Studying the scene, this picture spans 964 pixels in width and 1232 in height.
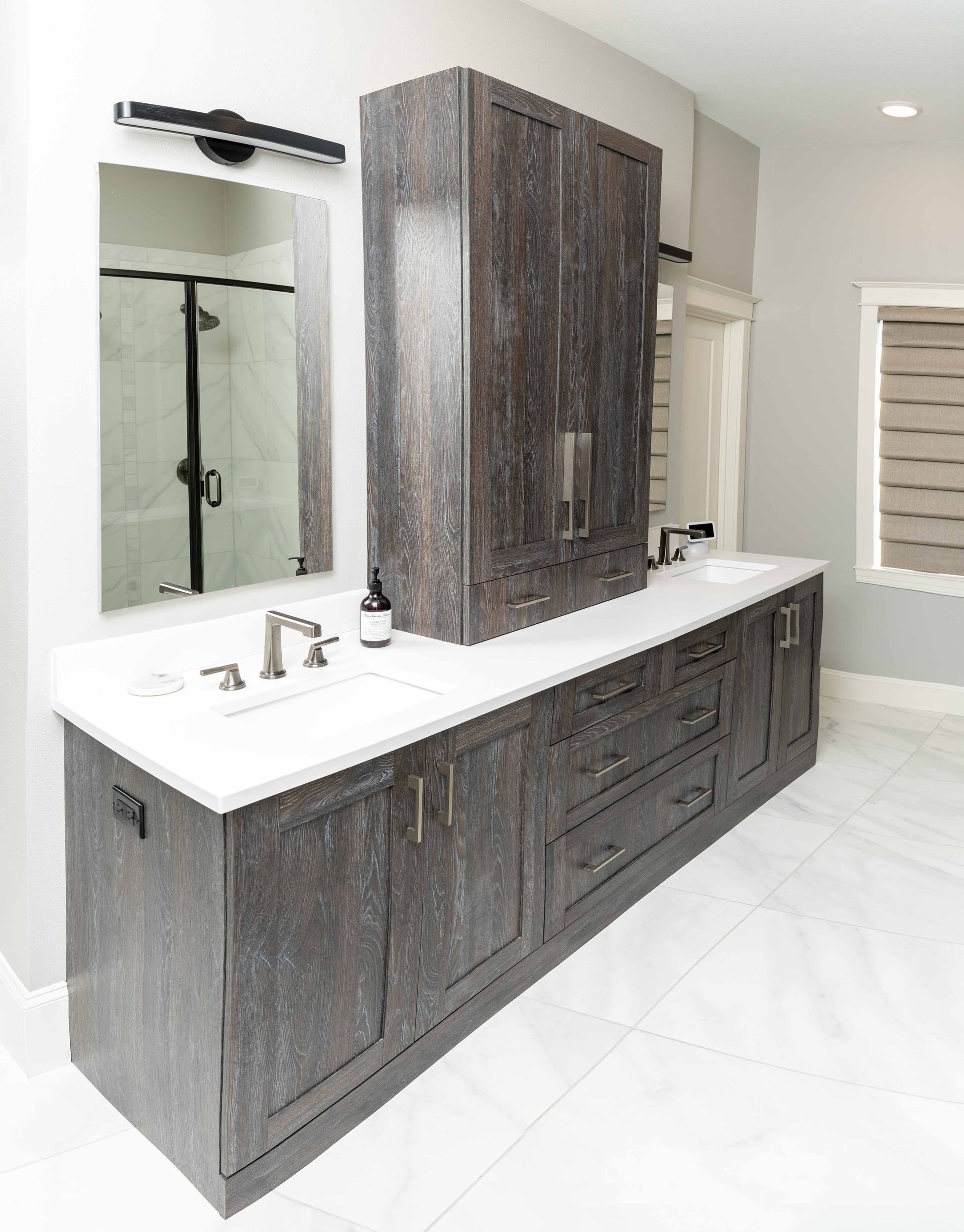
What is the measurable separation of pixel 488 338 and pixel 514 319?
0.40 feet

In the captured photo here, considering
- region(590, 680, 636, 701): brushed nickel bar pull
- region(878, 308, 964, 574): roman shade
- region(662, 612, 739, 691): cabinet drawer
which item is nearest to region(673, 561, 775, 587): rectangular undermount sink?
region(662, 612, 739, 691): cabinet drawer

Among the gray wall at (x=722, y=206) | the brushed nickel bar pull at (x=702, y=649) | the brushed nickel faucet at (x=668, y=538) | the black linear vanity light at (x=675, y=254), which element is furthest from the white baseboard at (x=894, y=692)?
the black linear vanity light at (x=675, y=254)

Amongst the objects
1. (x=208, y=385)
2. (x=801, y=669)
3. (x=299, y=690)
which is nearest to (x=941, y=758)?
(x=801, y=669)

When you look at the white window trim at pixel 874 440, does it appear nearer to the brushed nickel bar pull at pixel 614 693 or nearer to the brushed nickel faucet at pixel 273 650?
the brushed nickel bar pull at pixel 614 693

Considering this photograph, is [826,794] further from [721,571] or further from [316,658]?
[316,658]

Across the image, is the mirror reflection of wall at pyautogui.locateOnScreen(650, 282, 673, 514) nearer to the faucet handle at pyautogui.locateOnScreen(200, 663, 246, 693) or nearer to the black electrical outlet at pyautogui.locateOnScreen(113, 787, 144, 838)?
the faucet handle at pyautogui.locateOnScreen(200, 663, 246, 693)

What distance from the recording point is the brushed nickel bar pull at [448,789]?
217cm

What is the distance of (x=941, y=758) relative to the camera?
4383 millimetres

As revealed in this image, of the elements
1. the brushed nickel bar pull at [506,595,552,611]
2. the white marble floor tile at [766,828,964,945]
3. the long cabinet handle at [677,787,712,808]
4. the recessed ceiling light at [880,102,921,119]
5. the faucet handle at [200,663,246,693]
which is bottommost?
the white marble floor tile at [766,828,964,945]

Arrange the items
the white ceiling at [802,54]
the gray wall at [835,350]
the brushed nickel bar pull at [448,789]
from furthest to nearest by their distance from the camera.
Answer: the gray wall at [835,350] < the white ceiling at [802,54] < the brushed nickel bar pull at [448,789]

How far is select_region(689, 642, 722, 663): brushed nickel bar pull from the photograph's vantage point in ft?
10.4

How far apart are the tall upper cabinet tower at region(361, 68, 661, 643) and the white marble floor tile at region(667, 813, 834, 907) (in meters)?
1.00

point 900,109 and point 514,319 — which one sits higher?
point 900,109

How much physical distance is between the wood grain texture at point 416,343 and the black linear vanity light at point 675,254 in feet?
5.13
